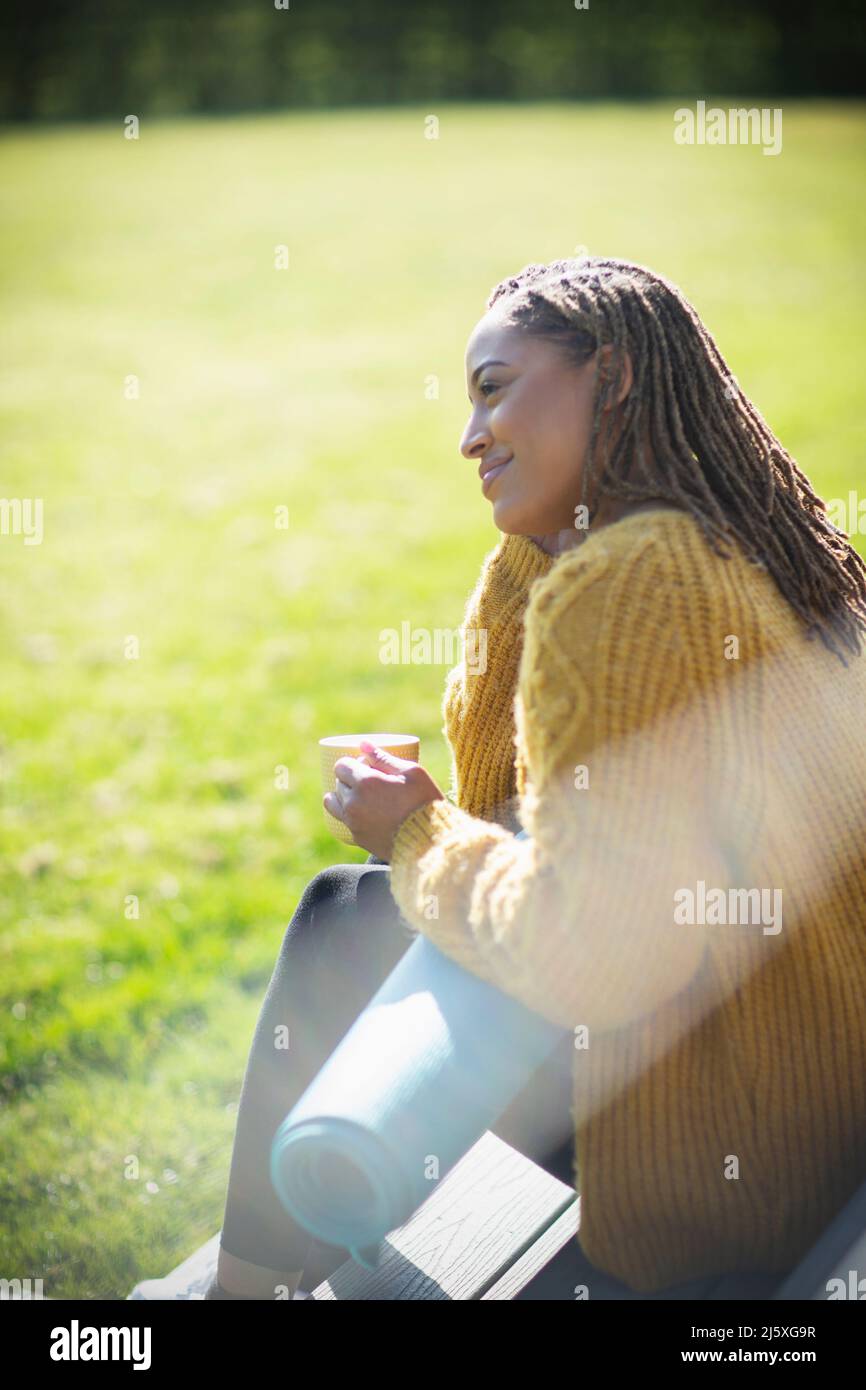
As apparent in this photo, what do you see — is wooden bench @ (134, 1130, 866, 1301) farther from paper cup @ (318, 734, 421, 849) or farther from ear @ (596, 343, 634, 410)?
ear @ (596, 343, 634, 410)

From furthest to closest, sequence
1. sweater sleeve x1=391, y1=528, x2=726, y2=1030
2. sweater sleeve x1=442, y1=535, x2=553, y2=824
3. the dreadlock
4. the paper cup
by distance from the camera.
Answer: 1. sweater sleeve x1=442, y1=535, x2=553, y2=824
2. the paper cup
3. the dreadlock
4. sweater sleeve x1=391, y1=528, x2=726, y2=1030

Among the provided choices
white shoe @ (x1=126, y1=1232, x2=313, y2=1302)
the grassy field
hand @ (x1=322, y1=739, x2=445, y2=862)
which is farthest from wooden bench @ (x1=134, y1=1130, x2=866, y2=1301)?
the grassy field

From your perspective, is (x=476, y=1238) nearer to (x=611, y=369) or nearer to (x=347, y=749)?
(x=347, y=749)

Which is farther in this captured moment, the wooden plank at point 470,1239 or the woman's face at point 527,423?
the wooden plank at point 470,1239

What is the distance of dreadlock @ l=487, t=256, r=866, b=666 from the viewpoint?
1.73 m

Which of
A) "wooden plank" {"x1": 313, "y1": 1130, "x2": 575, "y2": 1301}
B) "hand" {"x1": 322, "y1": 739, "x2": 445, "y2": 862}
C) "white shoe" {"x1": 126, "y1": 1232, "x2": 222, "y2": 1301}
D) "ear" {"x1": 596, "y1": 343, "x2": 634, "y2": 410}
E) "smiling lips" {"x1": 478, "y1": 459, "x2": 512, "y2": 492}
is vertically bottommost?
"white shoe" {"x1": 126, "y1": 1232, "x2": 222, "y2": 1301}

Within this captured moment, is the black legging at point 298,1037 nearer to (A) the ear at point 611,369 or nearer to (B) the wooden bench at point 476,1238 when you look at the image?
(B) the wooden bench at point 476,1238

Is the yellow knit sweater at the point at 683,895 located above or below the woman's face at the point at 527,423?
below

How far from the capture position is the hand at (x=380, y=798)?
185cm

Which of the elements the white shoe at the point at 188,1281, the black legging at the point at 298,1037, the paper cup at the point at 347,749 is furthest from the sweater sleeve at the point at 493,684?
the white shoe at the point at 188,1281

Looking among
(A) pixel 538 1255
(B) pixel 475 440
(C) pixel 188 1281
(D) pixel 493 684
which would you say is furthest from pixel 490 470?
(C) pixel 188 1281

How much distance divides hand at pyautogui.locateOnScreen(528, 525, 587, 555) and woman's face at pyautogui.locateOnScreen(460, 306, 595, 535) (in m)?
0.16

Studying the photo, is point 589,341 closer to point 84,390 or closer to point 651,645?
point 651,645

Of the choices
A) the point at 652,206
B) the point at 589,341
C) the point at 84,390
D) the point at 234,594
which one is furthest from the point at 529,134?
the point at 589,341
